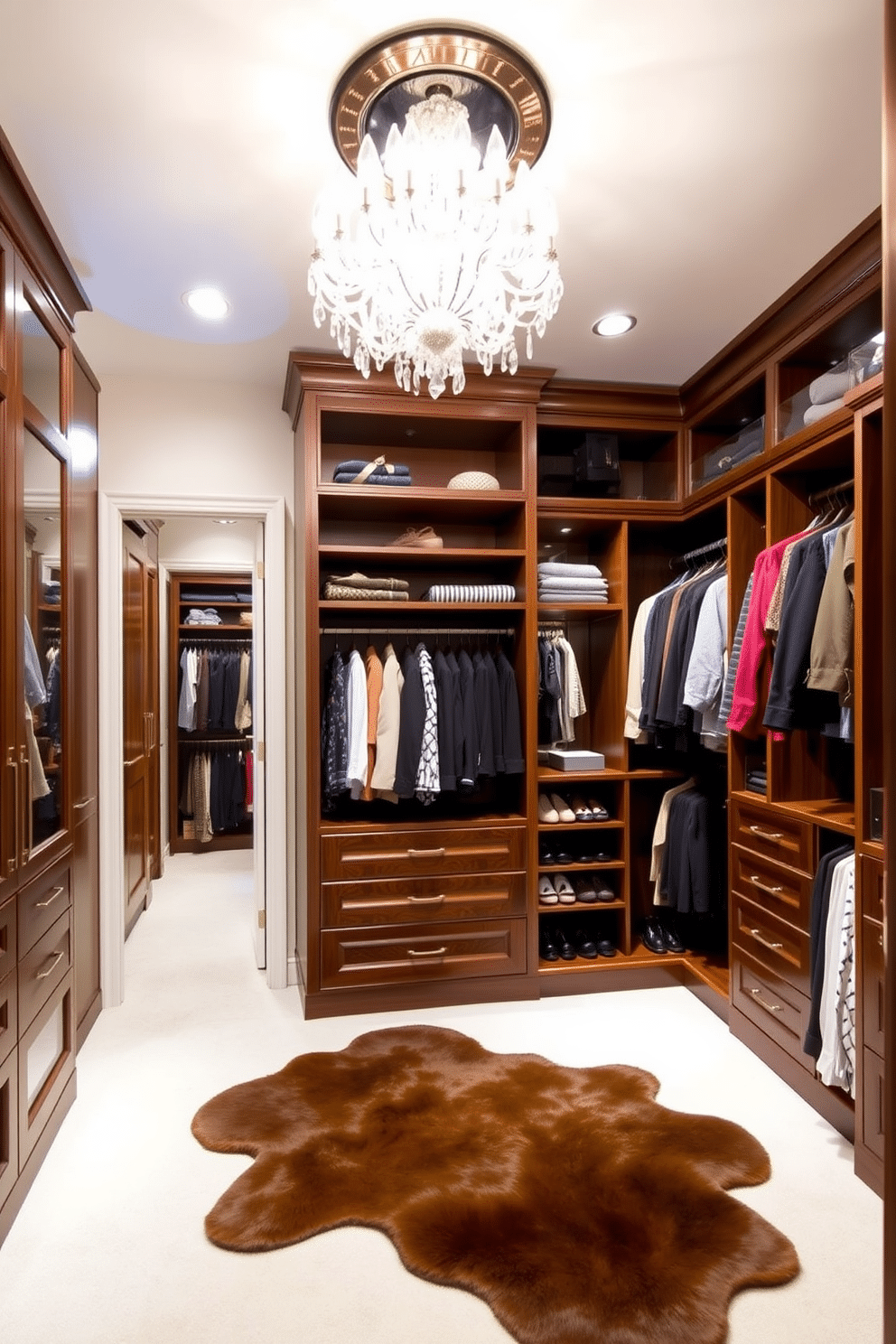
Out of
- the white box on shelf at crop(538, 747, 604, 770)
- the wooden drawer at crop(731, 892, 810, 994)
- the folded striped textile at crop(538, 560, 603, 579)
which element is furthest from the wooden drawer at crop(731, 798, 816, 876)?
the folded striped textile at crop(538, 560, 603, 579)

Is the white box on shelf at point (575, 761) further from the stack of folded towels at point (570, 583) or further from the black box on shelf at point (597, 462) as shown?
the black box on shelf at point (597, 462)

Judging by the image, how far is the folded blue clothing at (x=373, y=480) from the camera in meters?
3.15

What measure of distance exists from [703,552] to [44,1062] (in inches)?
120

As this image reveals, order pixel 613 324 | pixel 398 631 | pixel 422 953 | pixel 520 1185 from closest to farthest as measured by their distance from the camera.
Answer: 1. pixel 520 1185
2. pixel 613 324
3. pixel 422 953
4. pixel 398 631

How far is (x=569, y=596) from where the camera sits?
3480 millimetres

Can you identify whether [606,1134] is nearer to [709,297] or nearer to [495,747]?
[495,747]

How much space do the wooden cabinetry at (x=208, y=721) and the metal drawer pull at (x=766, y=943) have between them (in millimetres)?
4074

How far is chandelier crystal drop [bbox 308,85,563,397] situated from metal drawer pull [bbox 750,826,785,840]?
1.80 metres

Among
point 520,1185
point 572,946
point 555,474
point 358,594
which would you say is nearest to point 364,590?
point 358,594

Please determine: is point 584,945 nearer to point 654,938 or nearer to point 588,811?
point 654,938

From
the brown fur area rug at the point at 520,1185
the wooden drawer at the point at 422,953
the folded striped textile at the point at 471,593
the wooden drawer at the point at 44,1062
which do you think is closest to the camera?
the brown fur area rug at the point at 520,1185

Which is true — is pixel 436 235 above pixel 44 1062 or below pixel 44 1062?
above

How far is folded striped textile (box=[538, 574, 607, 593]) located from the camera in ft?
11.3

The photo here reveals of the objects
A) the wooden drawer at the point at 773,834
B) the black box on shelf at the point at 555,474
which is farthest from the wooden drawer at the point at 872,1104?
the black box on shelf at the point at 555,474
